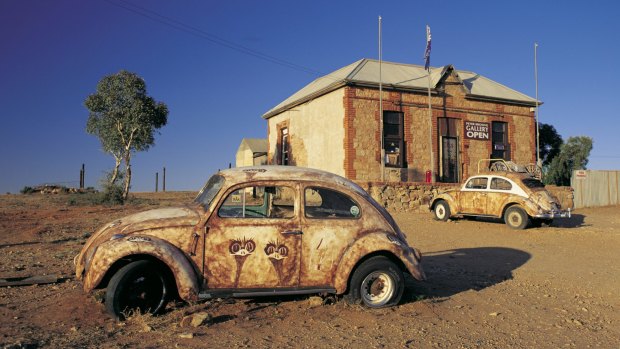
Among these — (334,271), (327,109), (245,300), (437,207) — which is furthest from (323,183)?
(327,109)

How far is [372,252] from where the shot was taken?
529 cm

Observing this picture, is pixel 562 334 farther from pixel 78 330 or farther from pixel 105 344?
pixel 78 330

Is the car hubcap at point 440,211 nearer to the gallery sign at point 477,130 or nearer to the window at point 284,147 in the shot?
the gallery sign at point 477,130

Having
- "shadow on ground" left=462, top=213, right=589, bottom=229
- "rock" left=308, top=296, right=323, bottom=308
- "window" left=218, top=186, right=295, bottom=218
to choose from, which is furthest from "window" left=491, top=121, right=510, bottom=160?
"window" left=218, top=186, right=295, bottom=218

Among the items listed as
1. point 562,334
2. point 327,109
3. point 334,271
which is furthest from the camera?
point 327,109

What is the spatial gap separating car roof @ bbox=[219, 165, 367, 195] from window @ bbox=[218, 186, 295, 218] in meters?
0.13

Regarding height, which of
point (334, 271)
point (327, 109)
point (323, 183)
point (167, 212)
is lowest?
point (334, 271)

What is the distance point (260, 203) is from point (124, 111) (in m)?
26.2

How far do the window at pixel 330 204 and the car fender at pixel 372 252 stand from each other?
14.1 inches

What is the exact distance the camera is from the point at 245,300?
223 inches

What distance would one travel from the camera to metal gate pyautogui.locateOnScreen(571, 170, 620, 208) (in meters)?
23.6

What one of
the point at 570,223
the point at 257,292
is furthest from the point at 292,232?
the point at 570,223

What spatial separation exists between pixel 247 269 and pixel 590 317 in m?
4.21

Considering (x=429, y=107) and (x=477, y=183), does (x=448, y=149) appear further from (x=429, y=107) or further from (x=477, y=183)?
(x=477, y=183)
